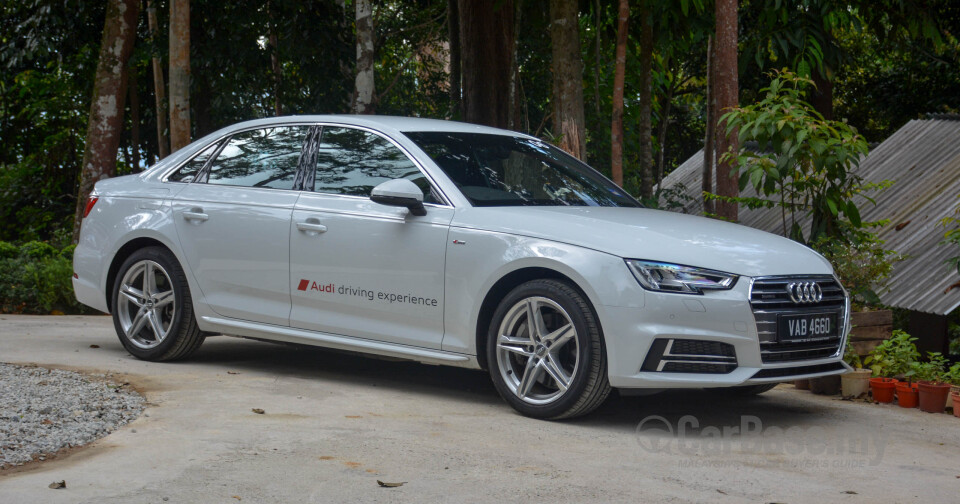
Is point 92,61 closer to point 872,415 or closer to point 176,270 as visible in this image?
point 176,270

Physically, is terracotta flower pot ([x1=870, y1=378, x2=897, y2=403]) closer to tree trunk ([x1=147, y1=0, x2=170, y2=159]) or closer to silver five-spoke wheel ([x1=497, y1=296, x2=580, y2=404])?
silver five-spoke wheel ([x1=497, y1=296, x2=580, y2=404])

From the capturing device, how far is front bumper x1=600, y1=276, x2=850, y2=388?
5.53 m

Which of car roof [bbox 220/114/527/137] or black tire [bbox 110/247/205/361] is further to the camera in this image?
black tire [bbox 110/247/205/361]

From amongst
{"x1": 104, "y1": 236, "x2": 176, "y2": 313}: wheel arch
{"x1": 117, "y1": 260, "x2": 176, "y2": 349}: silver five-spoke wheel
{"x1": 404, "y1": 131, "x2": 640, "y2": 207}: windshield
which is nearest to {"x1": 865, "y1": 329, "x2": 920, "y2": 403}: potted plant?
{"x1": 404, "y1": 131, "x2": 640, "y2": 207}: windshield

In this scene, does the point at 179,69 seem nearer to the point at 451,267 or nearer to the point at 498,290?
the point at 451,267

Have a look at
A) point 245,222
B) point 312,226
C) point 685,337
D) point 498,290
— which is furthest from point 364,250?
point 685,337

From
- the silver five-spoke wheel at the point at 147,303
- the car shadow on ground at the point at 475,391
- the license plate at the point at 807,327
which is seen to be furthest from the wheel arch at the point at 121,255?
the license plate at the point at 807,327

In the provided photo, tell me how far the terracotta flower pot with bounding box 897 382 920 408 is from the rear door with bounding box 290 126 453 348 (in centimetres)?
309

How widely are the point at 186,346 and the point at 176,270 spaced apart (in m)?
0.54

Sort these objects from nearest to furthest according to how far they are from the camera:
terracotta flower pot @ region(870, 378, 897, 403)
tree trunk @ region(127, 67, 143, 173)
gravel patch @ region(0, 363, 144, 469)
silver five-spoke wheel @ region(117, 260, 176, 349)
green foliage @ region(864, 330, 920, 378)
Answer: gravel patch @ region(0, 363, 144, 469) < terracotta flower pot @ region(870, 378, 897, 403) < green foliage @ region(864, 330, 920, 378) < silver five-spoke wheel @ region(117, 260, 176, 349) < tree trunk @ region(127, 67, 143, 173)

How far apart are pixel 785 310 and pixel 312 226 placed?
2.94m

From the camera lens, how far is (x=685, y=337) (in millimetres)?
5547

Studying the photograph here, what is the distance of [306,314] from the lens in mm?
6902

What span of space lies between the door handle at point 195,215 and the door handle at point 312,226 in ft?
2.96
